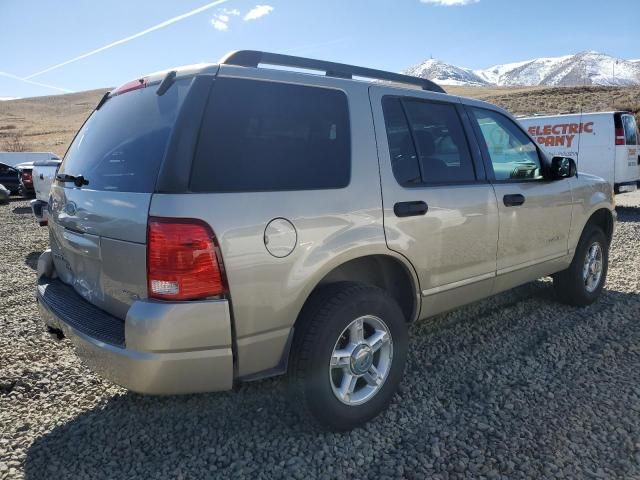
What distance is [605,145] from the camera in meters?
11.4

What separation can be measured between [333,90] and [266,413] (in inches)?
72.5

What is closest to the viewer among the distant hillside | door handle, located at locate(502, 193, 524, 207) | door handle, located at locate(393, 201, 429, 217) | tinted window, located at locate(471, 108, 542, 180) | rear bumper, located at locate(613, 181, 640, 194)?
door handle, located at locate(393, 201, 429, 217)

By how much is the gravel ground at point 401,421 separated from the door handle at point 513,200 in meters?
1.07

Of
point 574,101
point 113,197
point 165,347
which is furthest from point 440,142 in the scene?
point 574,101

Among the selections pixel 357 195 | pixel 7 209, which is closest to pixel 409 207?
pixel 357 195

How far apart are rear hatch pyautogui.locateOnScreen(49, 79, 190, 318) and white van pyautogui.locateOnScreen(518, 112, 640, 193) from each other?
10203 mm

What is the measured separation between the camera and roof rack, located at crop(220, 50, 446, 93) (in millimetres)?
2568

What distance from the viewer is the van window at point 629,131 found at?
37.1 ft

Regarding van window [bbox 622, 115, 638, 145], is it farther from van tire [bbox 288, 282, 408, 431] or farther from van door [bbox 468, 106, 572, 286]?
van tire [bbox 288, 282, 408, 431]

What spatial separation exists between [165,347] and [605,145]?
11919 millimetres

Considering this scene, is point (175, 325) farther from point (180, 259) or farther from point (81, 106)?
point (81, 106)

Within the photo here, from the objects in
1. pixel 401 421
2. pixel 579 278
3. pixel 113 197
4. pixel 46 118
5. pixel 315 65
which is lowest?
pixel 401 421

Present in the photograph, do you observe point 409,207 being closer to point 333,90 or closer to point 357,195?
point 357,195


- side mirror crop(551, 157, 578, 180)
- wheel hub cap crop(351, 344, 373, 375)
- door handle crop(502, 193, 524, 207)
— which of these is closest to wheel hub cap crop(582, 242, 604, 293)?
side mirror crop(551, 157, 578, 180)
